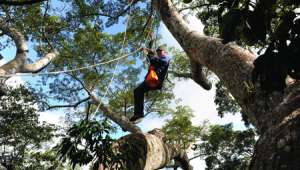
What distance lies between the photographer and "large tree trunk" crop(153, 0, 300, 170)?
1565 millimetres

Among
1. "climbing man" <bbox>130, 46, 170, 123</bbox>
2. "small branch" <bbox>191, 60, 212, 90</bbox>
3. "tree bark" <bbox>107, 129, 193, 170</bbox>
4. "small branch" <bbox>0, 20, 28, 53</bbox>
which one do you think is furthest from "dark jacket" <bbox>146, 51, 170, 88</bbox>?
"small branch" <bbox>0, 20, 28, 53</bbox>

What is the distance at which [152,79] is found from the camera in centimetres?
637

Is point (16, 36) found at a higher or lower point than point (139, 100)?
higher

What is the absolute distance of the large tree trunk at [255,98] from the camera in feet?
5.14

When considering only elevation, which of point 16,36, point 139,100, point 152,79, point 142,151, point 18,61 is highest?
point 16,36

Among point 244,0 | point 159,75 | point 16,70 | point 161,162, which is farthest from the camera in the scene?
point 16,70

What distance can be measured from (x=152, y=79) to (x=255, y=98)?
2.99m

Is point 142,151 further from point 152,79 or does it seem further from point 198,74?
point 198,74

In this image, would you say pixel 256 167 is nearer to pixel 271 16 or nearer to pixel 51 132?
pixel 271 16

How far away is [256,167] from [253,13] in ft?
1.99

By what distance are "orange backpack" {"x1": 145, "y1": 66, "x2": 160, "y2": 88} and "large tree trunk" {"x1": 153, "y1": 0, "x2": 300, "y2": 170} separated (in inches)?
30.8

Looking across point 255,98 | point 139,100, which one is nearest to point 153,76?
point 139,100

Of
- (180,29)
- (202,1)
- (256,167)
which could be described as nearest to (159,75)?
(180,29)

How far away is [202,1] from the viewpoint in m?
12.5
